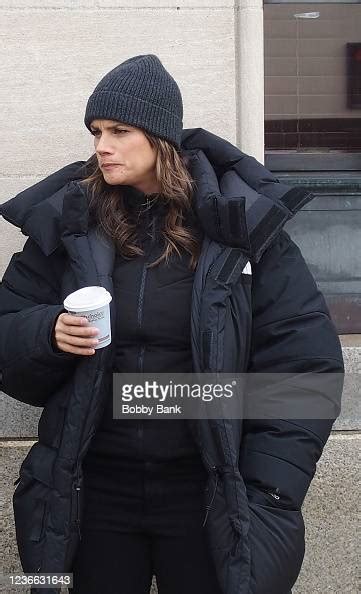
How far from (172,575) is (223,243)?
41.5 inches

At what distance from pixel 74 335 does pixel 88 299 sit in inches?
5.0

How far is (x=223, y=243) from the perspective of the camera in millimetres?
2482

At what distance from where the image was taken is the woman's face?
8.16 ft

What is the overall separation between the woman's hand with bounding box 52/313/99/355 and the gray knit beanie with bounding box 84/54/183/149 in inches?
25.2

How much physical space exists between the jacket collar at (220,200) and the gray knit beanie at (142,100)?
15 cm

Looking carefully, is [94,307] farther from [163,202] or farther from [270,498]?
[270,498]

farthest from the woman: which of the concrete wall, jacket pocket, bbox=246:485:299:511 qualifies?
the concrete wall

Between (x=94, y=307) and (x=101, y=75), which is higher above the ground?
(x=101, y=75)

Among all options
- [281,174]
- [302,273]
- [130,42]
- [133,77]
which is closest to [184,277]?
[302,273]

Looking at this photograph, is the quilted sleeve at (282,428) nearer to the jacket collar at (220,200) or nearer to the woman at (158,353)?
the woman at (158,353)

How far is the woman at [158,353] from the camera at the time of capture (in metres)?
2.40

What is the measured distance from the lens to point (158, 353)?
8.02 feet

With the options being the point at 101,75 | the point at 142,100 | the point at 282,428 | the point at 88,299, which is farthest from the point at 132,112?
the point at 101,75

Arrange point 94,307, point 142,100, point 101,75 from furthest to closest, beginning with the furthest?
point 101,75, point 142,100, point 94,307
